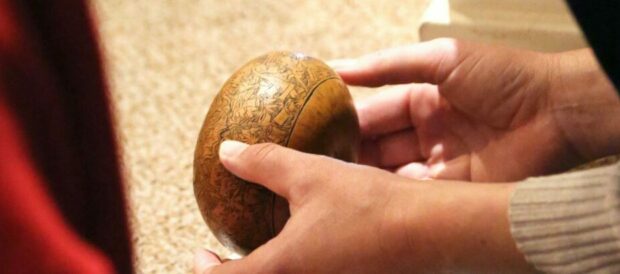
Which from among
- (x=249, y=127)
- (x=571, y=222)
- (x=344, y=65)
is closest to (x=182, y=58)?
(x=344, y=65)

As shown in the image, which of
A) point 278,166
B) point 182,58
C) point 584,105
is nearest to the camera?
point 278,166

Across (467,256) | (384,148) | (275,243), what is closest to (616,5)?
(467,256)

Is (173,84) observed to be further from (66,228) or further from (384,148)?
(66,228)

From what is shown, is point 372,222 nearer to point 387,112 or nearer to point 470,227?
point 470,227

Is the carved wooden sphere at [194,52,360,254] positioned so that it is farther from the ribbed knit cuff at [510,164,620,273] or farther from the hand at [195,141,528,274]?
the ribbed knit cuff at [510,164,620,273]

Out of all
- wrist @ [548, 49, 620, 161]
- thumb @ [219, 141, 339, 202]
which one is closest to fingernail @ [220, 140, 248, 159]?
thumb @ [219, 141, 339, 202]

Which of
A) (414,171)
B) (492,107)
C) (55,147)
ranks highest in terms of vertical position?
(55,147)

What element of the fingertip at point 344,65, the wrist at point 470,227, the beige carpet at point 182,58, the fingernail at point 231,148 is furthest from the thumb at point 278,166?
the beige carpet at point 182,58

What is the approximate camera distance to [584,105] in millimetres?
851

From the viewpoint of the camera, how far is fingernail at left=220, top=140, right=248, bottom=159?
0.77 m

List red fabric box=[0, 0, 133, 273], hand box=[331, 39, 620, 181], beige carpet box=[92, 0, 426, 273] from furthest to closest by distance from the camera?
beige carpet box=[92, 0, 426, 273] → hand box=[331, 39, 620, 181] → red fabric box=[0, 0, 133, 273]

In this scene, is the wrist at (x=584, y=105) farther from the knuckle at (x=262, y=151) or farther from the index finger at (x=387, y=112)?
the knuckle at (x=262, y=151)

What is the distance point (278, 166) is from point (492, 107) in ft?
1.07

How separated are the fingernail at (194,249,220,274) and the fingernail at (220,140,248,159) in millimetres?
132
